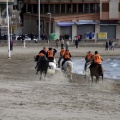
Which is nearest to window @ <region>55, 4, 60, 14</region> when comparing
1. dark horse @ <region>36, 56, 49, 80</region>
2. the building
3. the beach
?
the building

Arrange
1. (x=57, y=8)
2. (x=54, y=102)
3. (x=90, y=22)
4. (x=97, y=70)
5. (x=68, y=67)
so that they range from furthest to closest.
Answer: (x=57, y=8) < (x=90, y=22) < (x=68, y=67) < (x=97, y=70) < (x=54, y=102)

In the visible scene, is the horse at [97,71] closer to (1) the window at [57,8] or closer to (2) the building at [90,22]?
(2) the building at [90,22]

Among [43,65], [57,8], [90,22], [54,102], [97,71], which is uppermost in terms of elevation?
[57,8]

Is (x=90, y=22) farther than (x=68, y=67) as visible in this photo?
Yes

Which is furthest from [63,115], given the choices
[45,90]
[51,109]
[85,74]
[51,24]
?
[51,24]

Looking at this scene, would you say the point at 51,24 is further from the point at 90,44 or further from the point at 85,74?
the point at 85,74

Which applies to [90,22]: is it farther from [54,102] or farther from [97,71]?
[54,102]

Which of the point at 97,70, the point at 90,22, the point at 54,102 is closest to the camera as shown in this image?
the point at 54,102

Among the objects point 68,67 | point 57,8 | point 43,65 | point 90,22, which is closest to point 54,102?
point 68,67

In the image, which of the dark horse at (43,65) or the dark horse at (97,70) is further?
the dark horse at (43,65)

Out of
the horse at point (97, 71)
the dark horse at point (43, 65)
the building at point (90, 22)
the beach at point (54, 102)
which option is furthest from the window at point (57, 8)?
the beach at point (54, 102)

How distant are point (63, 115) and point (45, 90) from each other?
21.1 feet

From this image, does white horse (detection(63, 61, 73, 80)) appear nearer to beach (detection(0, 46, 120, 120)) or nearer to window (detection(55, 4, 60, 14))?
beach (detection(0, 46, 120, 120))

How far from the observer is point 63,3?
3538 inches
